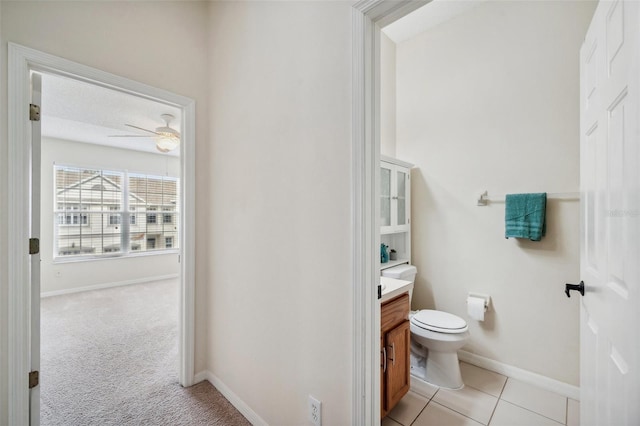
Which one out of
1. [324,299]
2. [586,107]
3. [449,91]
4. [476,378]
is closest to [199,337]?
[324,299]

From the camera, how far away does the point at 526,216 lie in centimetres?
198

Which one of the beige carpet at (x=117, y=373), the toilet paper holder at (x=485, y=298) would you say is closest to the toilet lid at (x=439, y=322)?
the toilet paper holder at (x=485, y=298)

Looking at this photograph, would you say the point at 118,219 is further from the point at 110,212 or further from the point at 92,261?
the point at 92,261

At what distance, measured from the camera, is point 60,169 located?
4516 millimetres

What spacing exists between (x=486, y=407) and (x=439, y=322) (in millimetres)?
554

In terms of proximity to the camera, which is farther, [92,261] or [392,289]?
[92,261]

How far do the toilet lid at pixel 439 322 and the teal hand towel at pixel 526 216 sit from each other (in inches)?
29.5

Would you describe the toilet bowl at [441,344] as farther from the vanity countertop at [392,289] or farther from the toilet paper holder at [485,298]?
the vanity countertop at [392,289]

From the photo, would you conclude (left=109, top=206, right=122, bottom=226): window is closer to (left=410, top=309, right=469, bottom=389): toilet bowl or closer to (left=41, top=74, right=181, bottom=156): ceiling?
(left=41, top=74, right=181, bottom=156): ceiling

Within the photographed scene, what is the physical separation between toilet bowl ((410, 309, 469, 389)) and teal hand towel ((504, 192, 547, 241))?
0.78m

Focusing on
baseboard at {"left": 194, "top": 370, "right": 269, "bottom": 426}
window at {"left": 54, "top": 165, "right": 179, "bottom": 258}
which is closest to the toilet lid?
baseboard at {"left": 194, "top": 370, "right": 269, "bottom": 426}

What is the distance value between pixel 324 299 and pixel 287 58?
1.24m

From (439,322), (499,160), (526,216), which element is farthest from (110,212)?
(526,216)

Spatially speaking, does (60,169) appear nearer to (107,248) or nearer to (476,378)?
(107,248)
